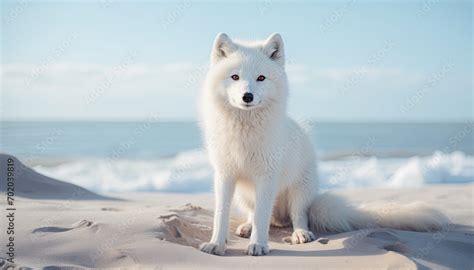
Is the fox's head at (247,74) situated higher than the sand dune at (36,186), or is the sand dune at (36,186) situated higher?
the fox's head at (247,74)

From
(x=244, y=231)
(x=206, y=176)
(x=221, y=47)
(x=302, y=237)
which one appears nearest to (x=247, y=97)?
(x=221, y=47)

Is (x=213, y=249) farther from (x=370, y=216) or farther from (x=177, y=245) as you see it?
(x=370, y=216)

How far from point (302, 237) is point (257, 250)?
688 millimetres

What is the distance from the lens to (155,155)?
754 inches

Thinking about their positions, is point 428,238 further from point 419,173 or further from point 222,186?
point 419,173

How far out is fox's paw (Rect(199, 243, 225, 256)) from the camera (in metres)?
3.51

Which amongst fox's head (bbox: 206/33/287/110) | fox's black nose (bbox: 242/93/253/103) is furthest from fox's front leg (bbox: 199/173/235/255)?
fox's black nose (bbox: 242/93/253/103)

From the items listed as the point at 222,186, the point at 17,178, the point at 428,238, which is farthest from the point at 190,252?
the point at 17,178

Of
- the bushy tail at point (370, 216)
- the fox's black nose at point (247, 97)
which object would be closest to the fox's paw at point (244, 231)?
the bushy tail at point (370, 216)

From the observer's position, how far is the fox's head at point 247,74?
11.5ft

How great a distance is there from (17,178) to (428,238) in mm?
4112

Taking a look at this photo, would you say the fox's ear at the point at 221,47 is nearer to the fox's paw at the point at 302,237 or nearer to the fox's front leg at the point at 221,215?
the fox's front leg at the point at 221,215

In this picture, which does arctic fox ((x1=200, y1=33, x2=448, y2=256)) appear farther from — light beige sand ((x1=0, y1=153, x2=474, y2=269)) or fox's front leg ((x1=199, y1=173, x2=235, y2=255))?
light beige sand ((x1=0, y1=153, x2=474, y2=269))

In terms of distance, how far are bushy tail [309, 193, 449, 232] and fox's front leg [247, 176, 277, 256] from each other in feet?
2.81
